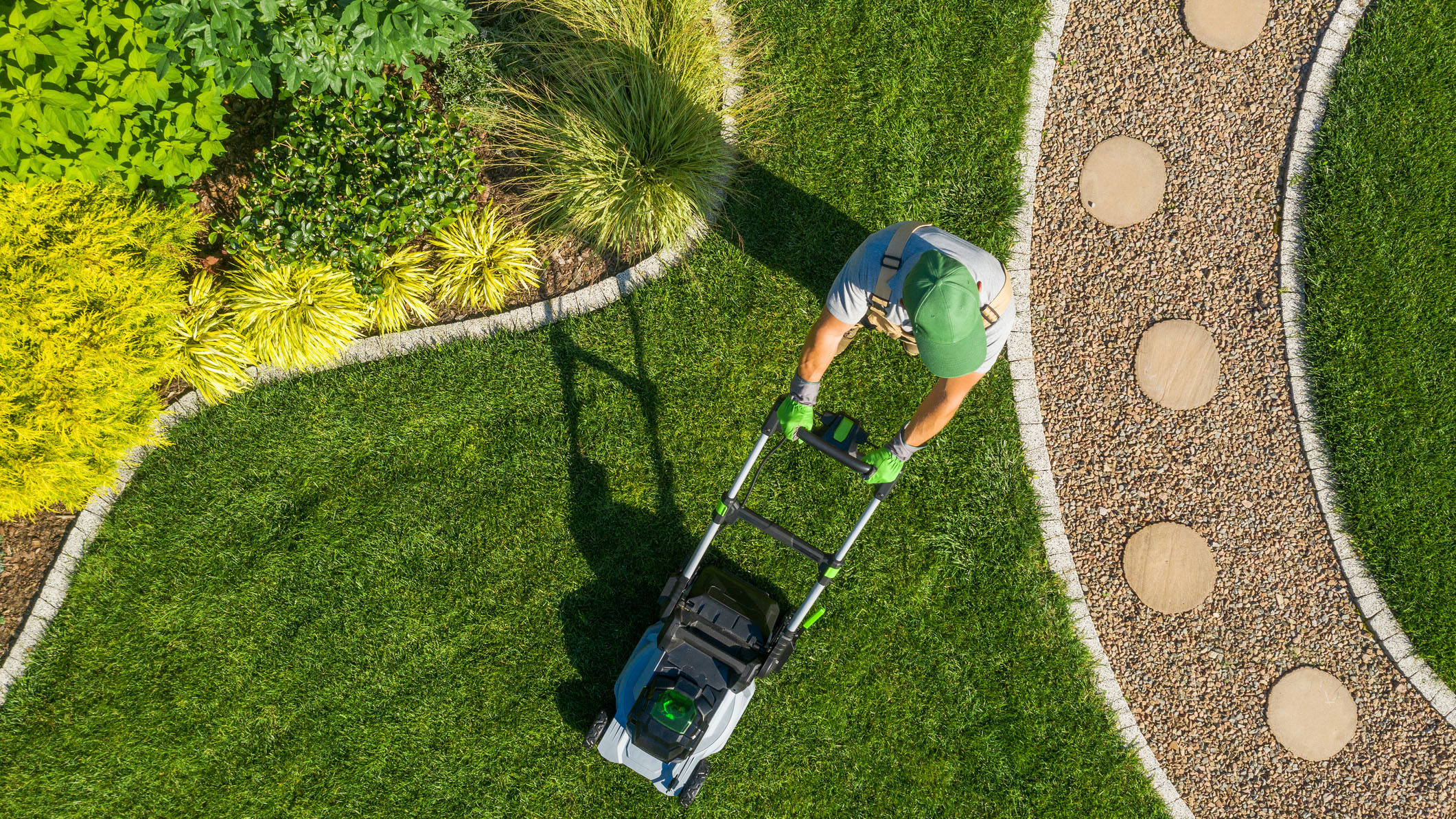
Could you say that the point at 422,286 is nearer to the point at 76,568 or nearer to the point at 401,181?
the point at 401,181

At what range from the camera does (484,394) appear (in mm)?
5137

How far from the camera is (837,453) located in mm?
3557

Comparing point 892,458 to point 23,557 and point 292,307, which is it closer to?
point 292,307

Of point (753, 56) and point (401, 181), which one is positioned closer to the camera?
point (401, 181)

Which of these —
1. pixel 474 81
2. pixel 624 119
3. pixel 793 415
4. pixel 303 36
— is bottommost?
pixel 793 415

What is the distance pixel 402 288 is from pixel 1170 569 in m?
5.21

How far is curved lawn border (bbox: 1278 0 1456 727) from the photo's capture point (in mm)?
5121

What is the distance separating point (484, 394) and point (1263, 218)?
206 inches

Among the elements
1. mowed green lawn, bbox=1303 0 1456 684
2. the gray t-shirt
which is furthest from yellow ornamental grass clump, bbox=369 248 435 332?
mowed green lawn, bbox=1303 0 1456 684

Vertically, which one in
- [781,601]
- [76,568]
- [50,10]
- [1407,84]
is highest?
[1407,84]

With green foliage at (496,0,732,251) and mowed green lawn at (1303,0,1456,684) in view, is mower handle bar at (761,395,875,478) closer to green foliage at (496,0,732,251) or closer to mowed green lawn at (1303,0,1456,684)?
green foliage at (496,0,732,251)

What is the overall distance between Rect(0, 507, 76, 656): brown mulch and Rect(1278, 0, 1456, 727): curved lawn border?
8.04 metres

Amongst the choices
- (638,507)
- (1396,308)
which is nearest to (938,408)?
(638,507)

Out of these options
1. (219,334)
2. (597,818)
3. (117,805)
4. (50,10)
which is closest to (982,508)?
(597,818)
